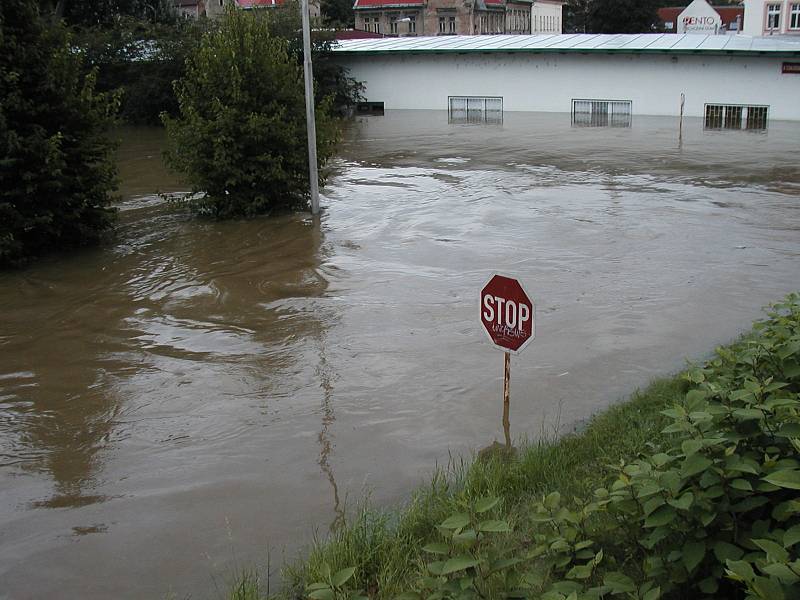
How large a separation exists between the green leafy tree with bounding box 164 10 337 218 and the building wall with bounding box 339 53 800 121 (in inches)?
920

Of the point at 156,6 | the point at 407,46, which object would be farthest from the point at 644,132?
the point at 156,6

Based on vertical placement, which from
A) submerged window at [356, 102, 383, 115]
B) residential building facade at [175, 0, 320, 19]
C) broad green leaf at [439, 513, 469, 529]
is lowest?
broad green leaf at [439, 513, 469, 529]

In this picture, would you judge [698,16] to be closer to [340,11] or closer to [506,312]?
[340,11]

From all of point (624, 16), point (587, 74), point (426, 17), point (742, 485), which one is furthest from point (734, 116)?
point (426, 17)

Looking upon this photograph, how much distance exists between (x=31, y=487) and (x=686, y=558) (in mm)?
5798

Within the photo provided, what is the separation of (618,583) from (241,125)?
15.8 m

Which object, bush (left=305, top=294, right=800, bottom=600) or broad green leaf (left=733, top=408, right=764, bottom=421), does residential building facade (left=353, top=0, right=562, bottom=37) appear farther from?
broad green leaf (left=733, top=408, right=764, bottom=421)

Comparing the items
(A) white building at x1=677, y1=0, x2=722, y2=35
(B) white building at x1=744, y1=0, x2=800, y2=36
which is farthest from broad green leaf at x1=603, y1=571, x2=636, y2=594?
(A) white building at x1=677, y1=0, x2=722, y2=35

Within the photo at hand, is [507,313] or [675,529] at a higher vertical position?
[507,313]

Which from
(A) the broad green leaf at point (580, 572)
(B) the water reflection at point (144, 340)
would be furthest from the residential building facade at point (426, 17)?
(A) the broad green leaf at point (580, 572)

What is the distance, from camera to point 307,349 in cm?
1099

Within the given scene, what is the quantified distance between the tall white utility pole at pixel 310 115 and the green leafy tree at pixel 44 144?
3.96 metres

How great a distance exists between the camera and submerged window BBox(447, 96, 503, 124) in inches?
1651

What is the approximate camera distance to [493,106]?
42625mm
